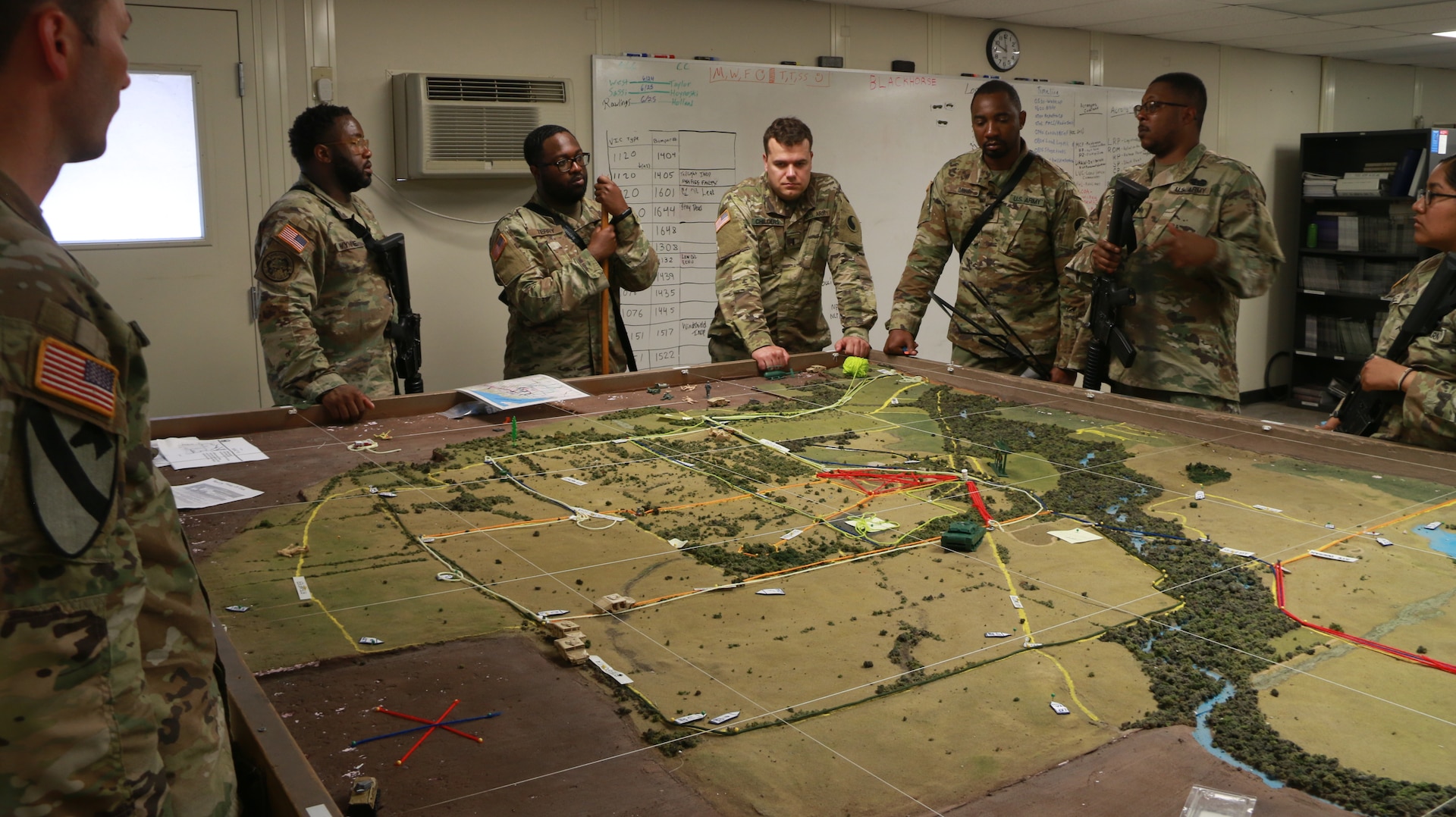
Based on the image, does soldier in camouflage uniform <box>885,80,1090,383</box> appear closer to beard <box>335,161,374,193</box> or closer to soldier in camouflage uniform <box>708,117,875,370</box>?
soldier in camouflage uniform <box>708,117,875,370</box>

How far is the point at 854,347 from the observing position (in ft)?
12.5

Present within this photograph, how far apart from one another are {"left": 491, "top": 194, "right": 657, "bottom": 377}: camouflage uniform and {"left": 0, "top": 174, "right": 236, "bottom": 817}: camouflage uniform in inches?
108

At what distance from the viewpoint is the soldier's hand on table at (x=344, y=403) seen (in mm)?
2949

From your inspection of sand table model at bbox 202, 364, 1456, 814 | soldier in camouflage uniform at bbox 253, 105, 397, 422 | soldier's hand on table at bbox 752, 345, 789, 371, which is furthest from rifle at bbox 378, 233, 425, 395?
soldier's hand on table at bbox 752, 345, 789, 371

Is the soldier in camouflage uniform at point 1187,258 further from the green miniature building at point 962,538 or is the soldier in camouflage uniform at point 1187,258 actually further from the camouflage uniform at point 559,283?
the green miniature building at point 962,538

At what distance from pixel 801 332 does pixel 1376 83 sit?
7.73 metres

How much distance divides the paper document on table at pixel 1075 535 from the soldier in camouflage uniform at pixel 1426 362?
102cm

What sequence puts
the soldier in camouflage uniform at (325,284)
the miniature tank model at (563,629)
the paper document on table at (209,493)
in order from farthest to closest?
the soldier in camouflage uniform at (325,284)
the paper document on table at (209,493)
the miniature tank model at (563,629)

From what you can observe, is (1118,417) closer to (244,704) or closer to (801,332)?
(801,332)

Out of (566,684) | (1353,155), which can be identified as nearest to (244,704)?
(566,684)

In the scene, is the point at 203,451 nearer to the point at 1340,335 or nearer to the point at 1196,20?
the point at 1196,20

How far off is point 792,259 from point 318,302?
1691 millimetres

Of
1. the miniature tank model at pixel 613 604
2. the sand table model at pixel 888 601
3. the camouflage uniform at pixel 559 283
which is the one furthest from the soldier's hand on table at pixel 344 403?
the miniature tank model at pixel 613 604

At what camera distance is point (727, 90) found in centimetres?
570
